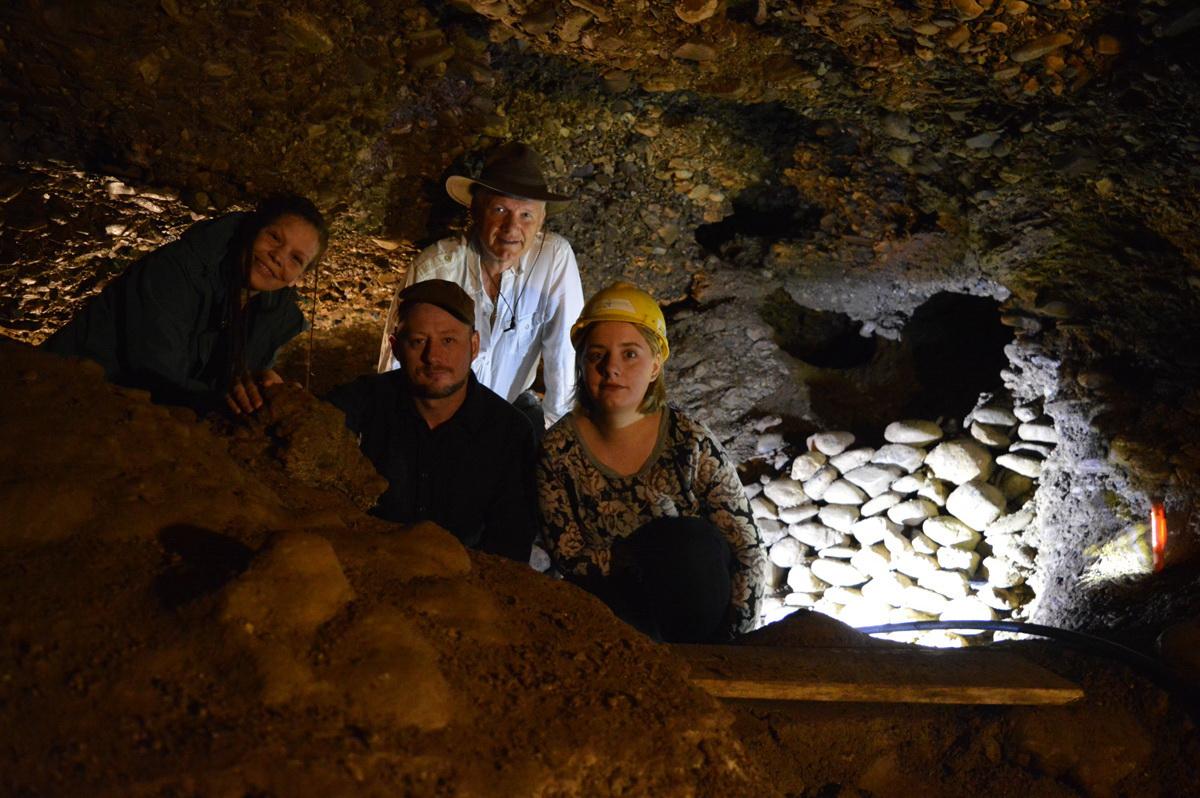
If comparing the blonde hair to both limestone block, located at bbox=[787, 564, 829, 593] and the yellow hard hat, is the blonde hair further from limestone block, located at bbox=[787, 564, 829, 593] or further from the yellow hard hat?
limestone block, located at bbox=[787, 564, 829, 593]

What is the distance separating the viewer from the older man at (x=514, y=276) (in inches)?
130

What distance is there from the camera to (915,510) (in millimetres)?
4559

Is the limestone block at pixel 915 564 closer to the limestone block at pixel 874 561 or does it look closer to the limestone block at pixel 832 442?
the limestone block at pixel 874 561

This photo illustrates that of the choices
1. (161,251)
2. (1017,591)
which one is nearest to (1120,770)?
(1017,591)

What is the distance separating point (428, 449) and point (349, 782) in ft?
5.49

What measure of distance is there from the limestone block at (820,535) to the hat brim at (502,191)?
234cm

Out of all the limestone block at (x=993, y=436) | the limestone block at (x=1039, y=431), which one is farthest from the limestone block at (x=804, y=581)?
the limestone block at (x=1039, y=431)

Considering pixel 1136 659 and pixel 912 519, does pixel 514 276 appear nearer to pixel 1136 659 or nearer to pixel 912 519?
pixel 1136 659

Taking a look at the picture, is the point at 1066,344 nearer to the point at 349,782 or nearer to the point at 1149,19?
the point at 1149,19

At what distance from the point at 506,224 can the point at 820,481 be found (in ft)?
7.90

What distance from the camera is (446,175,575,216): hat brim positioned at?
3.26 meters

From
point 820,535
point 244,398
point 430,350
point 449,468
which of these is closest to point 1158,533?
point 820,535

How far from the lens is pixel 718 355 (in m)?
4.90

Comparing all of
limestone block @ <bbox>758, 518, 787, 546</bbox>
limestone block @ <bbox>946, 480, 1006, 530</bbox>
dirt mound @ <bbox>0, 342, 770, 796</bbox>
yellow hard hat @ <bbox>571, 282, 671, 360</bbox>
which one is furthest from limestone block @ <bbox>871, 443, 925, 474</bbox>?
dirt mound @ <bbox>0, 342, 770, 796</bbox>
